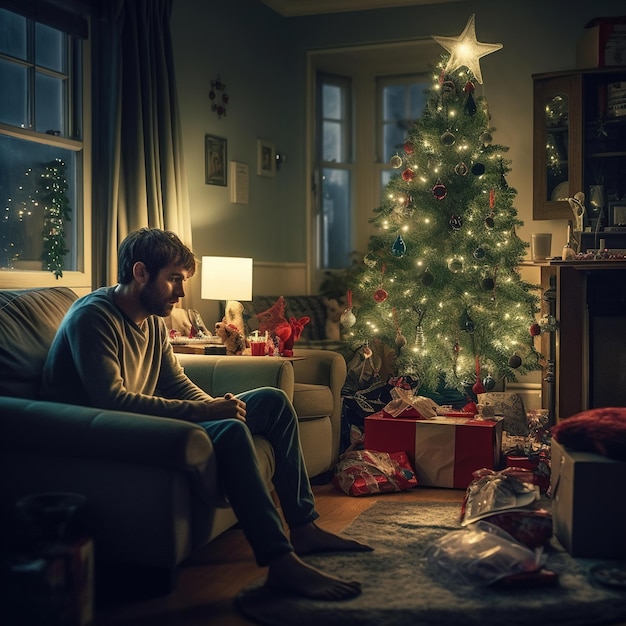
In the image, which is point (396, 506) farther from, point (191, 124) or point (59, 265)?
point (191, 124)

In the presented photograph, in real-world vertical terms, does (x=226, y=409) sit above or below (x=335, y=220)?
below

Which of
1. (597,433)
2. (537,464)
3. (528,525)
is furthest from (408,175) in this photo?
(528,525)

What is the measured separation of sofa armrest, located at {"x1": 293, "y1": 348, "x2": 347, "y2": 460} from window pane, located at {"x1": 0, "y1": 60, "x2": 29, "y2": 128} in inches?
62.3

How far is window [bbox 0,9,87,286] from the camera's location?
3791 mm

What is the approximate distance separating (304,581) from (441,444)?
62.8 inches

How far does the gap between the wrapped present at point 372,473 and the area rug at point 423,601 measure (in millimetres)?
853

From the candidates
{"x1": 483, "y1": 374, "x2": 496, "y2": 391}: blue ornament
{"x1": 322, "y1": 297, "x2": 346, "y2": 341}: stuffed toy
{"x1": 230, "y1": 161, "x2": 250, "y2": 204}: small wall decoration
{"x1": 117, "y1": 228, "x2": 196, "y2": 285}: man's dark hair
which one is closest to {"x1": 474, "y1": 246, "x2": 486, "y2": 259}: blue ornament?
{"x1": 483, "y1": 374, "x2": 496, "y2": 391}: blue ornament

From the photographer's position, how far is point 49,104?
405cm

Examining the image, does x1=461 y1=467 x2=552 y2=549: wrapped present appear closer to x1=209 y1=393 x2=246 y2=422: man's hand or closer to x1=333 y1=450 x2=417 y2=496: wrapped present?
x1=333 y1=450 x2=417 y2=496: wrapped present

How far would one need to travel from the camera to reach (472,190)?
4.85 metres

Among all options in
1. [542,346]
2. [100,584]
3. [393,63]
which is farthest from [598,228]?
[100,584]

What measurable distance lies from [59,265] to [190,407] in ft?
5.05

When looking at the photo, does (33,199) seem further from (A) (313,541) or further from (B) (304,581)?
(B) (304,581)

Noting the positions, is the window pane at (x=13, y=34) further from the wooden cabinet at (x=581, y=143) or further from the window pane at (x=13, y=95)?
the wooden cabinet at (x=581, y=143)
